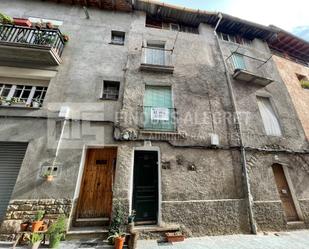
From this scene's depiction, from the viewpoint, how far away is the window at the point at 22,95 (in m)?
5.67

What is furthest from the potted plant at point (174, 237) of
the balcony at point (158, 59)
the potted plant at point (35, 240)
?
the balcony at point (158, 59)

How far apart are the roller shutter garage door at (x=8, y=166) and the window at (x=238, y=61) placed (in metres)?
9.96

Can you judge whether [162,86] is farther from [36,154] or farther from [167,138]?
[36,154]

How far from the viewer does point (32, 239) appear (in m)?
3.71

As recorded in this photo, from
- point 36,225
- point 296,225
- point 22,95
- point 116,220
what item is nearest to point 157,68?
point 22,95

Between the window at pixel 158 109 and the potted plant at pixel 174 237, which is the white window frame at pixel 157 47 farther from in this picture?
the potted plant at pixel 174 237

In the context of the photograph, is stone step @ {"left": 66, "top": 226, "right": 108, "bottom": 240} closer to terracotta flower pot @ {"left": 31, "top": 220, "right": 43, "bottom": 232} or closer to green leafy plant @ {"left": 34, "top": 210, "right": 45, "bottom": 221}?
terracotta flower pot @ {"left": 31, "top": 220, "right": 43, "bottom": 232}

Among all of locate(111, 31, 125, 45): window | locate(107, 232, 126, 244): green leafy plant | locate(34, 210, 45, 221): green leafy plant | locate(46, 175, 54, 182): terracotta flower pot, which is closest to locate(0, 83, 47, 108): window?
locate(46, 175, 54, 182): terracotta flower pot

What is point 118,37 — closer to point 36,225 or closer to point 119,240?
point 36,225

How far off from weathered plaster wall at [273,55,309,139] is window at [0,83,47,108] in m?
11.8

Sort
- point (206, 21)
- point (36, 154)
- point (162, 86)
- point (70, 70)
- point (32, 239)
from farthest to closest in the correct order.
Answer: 1. point (206, 21)
2. point (162, 86)
3. point (70, 70)
4. point (36, 154)
5. point (32, 239)

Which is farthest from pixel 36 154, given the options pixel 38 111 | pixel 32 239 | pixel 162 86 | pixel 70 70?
pixel 162 86

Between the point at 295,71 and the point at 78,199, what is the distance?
44.2 feet

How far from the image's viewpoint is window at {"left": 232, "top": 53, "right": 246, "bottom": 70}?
828 cm
